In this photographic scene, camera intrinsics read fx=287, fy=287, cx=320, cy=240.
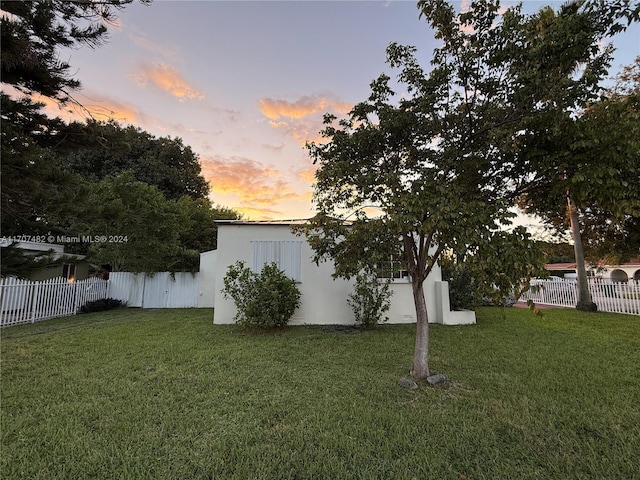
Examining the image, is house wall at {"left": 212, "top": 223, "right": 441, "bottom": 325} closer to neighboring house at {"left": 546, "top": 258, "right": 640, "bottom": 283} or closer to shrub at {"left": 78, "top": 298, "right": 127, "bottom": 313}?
shrub at {"left": 78, "top": 298, "right": 127, "bottom": 313}

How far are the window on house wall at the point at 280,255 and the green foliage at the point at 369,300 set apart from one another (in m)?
1.90

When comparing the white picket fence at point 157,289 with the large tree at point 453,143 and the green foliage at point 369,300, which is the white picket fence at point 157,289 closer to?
the green foliage at point 369,300

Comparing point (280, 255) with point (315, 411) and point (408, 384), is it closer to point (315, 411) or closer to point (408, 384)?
point (408, 384)

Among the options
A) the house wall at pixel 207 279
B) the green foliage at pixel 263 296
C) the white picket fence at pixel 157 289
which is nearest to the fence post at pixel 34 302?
the white picket fence at pixel 157 289

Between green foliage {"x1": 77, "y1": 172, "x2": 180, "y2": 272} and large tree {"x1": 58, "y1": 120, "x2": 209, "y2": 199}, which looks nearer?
green foliage {"x1": 77, "y1": 172, "x2": 180, "y2": 272}

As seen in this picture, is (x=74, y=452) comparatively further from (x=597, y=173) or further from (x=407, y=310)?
(x=407, y=310)

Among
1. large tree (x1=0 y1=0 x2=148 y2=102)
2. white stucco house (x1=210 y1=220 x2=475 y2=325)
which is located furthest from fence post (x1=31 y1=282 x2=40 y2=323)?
large tree (x1=0 y1=0 x2=148 y2=102)

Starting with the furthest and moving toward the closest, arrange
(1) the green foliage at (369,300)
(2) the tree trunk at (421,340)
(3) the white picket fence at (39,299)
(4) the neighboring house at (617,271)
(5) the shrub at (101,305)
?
(4) the neighboring house at (617,271) < (5) the shrub at (101,305) < (3) the white picket fence at (39,299) < (1) the green foliage at (369,300) < (2) the tree trunk at (421,340)

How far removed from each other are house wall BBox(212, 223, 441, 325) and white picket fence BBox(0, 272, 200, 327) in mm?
5503

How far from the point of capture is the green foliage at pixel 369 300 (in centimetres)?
814

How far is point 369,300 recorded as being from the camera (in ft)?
26.9

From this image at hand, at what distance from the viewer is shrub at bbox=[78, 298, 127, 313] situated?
1136 cm

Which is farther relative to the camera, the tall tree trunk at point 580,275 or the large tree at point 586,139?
the tall tree trunk at point 580,275

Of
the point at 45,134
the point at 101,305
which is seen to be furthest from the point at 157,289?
the point at 45,134
